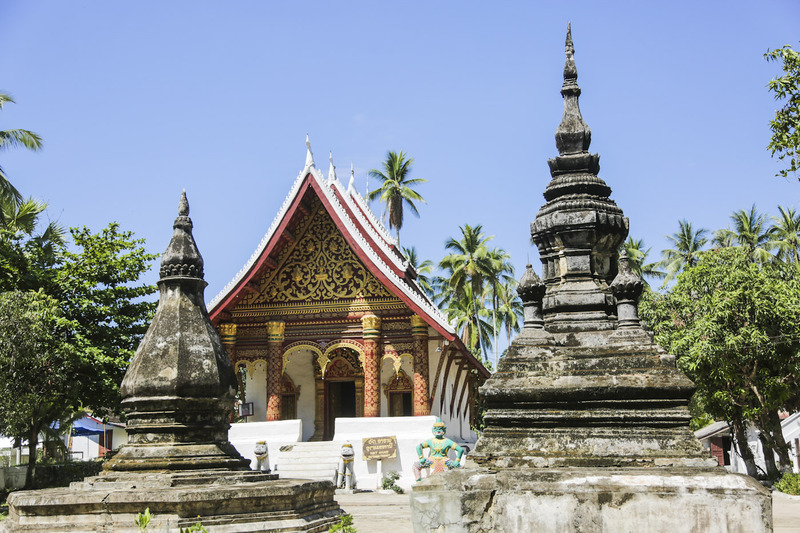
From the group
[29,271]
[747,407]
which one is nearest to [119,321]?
[29,271]

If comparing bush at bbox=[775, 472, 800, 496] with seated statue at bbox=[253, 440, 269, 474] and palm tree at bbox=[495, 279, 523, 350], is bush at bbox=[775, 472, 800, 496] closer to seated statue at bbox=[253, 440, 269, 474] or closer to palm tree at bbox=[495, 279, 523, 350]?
seated statue at bbox=[253, 440, 269, 474]

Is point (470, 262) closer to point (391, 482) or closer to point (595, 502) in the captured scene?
point (391, 482)

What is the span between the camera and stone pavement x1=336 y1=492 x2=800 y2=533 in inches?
379

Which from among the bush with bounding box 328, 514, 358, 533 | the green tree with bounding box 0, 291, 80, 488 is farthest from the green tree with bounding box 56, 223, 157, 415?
the bush with bounding box 328, 514, 358, 533

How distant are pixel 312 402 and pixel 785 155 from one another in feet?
49.7

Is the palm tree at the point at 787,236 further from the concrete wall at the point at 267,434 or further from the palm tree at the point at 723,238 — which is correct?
the concrete wall at the point at 267,434

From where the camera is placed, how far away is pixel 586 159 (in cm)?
623

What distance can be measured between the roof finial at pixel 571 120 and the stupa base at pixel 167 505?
396 cm

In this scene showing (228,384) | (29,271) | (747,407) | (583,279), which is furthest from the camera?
(747,407)

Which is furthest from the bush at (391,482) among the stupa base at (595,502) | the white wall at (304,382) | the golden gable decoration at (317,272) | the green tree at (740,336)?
the stupa base at (595,502)

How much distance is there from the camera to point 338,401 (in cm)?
2219

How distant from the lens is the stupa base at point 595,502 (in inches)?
168

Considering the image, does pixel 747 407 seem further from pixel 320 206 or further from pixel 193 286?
pixel 193 286

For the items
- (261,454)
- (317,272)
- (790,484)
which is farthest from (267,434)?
(790,484)
